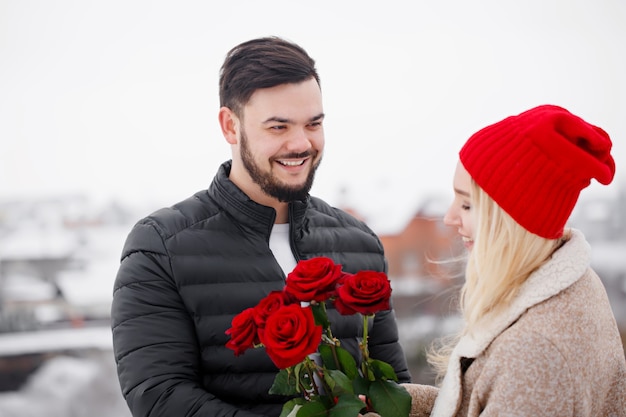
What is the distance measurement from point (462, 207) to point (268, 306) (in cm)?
→ 43

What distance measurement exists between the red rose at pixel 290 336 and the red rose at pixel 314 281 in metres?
0.04

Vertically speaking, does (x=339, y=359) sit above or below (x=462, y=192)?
below

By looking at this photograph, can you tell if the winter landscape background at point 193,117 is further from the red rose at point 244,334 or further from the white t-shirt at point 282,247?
the red rose at point 244,334

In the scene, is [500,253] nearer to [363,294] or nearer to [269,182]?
[363,294]

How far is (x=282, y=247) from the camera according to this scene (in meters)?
1.58

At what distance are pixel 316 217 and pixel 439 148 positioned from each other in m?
1.31

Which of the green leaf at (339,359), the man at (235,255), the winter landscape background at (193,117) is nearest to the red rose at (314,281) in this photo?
the green leaf at (339,359)

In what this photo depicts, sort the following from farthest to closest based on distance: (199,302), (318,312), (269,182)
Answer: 1. (269,182)
2. (199,302)
3. (318,312)

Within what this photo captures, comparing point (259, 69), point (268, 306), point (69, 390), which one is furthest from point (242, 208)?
point (69, 390)

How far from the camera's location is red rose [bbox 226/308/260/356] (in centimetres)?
98

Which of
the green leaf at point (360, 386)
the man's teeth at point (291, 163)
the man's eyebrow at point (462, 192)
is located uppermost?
the man's teeth at point (291, 163)

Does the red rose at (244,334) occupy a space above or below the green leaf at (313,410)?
above

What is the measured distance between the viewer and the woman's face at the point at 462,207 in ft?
3.66

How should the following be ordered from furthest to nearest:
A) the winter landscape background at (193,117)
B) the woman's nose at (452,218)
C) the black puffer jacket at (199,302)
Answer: the winter landscape background at (193,117) → the black puffer jacket at (199,302) → the woman's nose at (452,218)
